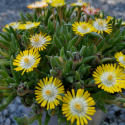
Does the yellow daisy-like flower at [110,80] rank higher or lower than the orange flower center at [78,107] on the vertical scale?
higher

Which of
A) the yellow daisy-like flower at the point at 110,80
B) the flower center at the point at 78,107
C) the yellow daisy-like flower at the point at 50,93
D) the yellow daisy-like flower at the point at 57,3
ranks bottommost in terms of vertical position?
the flower center at the point at 78,107

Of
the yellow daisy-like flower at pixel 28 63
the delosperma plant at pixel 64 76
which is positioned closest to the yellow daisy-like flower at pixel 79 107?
the delosperma plant at pixel 64 76

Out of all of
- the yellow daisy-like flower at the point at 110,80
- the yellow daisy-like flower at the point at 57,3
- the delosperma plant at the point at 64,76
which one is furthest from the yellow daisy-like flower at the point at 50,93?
the yellow daisy-like flower at the point at 57,3

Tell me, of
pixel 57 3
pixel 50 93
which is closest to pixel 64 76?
pixel 50 93

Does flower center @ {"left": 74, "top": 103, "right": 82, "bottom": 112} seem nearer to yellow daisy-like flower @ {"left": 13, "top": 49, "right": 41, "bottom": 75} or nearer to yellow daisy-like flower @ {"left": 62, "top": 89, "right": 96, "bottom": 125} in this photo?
yellow daisy-like flower @ {"left": 62, "top": 89, "right": 96, "bottom": 125}

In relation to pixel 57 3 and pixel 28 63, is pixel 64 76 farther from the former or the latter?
pixel 57 3

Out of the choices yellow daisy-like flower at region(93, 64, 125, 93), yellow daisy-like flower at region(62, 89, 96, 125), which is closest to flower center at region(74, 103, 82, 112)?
yellow daisy-like flower at region(62, 89, 96, 125)

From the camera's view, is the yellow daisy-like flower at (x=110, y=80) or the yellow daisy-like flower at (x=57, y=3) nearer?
the yellow daisy-like flower at (x=110, y=80)

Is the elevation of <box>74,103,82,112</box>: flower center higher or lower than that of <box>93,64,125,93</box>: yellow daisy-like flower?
lower

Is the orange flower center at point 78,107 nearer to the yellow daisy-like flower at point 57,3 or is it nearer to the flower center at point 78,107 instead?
the flower center at point 78,107

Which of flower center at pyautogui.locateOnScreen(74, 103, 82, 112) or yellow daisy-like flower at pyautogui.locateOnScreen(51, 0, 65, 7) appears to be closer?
flower center at pyautogui.locateOnScreen(74, 103, 82, 112)

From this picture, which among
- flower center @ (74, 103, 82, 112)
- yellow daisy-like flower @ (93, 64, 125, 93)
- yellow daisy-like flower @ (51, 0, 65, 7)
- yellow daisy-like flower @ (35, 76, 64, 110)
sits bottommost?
flower center @ (74, 103, 82, 112)
